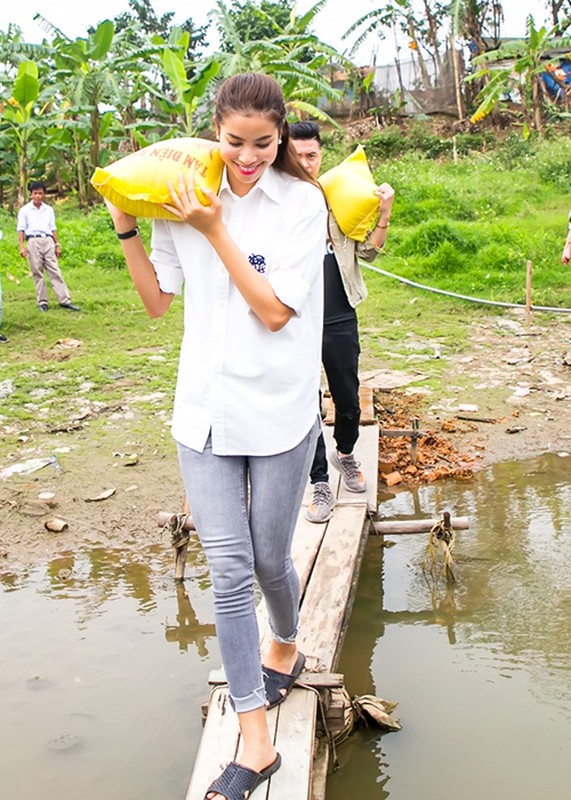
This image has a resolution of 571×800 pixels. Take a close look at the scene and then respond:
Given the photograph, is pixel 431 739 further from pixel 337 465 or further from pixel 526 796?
pixel 337 465

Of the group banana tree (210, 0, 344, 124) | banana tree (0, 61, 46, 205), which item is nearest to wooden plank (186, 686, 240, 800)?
banana tree (0, 61, 46, 205)

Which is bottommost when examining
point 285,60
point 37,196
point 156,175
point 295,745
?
point 295,745

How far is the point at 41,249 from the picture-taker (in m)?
10.7

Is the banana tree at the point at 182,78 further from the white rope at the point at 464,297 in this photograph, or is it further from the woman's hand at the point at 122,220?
the woman's hand at the point at 122,220

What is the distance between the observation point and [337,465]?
4652mm

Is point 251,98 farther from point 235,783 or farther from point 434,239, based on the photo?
point 434,239

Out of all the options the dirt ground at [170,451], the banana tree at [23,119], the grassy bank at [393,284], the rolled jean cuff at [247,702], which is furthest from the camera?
the banana tree at [23,119]

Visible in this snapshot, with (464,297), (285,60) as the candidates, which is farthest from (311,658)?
(285,60)

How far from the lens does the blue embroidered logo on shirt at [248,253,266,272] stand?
2271 millimetres

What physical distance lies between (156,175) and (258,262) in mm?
337

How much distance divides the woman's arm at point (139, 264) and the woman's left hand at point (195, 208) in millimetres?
208

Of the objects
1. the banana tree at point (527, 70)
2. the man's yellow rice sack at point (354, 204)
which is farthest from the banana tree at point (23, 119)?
the man's yellow rice sack at point (354, 204)

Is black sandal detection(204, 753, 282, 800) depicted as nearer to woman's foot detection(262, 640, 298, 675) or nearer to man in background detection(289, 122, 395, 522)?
woman's foot detection(262, 640, 298, 675)

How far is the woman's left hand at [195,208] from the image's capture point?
2.14 metres
